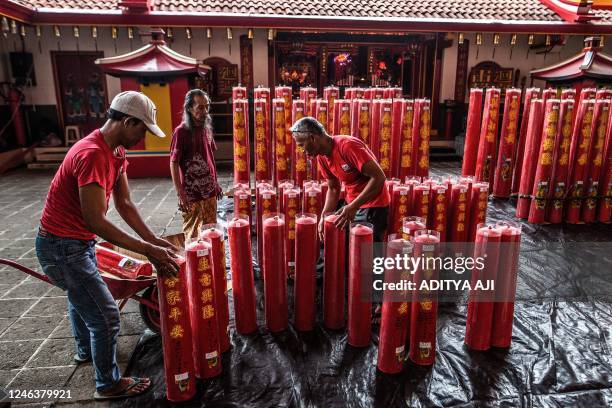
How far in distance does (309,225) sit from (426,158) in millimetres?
2654

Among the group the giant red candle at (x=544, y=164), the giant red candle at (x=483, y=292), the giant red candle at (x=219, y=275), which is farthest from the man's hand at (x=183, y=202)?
the giant red candle at (x=544, y=164)

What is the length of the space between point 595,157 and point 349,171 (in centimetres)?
387

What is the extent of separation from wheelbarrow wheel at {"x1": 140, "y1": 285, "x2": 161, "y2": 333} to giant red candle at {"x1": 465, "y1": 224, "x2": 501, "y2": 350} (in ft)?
7.06

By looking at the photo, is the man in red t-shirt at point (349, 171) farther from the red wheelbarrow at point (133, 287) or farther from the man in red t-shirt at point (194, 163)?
the red wheelbarrow at point (133, 287)

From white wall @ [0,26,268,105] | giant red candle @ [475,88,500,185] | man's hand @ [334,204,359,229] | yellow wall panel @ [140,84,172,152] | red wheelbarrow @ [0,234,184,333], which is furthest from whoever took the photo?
white wall @ [0,26,268,105]

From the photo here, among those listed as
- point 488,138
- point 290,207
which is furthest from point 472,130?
point 290,207

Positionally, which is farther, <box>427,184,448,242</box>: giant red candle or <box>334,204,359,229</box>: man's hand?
<box>427,184,448,242</box>: giant red candle

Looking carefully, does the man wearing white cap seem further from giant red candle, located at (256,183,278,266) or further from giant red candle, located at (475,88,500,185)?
giant red candle, located at (475,88,500,185)

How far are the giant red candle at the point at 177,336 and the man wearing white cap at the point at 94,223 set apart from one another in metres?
0.12

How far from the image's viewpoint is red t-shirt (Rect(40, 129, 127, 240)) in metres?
1.94

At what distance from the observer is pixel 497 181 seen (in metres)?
6.32

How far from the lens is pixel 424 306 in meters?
2.54

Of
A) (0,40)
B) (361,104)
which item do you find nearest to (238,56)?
(0,40)

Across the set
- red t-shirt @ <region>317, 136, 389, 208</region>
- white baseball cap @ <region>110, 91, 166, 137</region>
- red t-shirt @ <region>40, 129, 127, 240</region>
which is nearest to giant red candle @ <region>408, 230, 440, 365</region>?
red t-shirt @ <region>317, 136, 389, 208</region>
